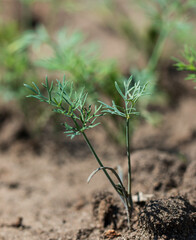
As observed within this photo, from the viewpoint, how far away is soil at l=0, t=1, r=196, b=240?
127 centimetres

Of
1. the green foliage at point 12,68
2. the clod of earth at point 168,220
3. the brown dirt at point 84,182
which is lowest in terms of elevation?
the clod of earth at point 168,220

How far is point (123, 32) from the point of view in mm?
3361

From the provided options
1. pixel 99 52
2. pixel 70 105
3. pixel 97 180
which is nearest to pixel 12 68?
pixel 99 52

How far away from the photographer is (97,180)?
2.05 meters

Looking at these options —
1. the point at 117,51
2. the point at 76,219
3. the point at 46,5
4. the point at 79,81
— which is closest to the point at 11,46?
the point at 79,81

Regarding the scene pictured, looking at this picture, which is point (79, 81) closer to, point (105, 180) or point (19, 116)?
point (105, 180)

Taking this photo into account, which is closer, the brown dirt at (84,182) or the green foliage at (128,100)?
the green foliage at (128,100)

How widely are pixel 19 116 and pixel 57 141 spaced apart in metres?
0.40

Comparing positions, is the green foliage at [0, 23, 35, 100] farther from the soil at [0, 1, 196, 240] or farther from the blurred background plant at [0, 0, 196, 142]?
the soil at [0, 1, 196, 240]

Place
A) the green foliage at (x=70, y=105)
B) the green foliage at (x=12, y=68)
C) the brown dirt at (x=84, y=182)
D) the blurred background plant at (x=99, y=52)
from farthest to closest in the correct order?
the green foliage at (x=12, y=68)
the blurred background plant at (x=99, y=52)
the brown dirt at (x=84, y=182)
the green foliage at (x=70, y=105)

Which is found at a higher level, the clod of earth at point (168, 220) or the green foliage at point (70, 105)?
the green foliage at point (70, 105)

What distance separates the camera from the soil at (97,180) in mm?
1270

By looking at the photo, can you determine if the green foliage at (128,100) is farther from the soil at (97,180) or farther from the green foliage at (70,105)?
the soil at (97,180)

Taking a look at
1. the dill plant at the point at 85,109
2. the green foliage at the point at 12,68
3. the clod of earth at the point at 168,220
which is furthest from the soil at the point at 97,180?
the green foliage at the point at 12,68
